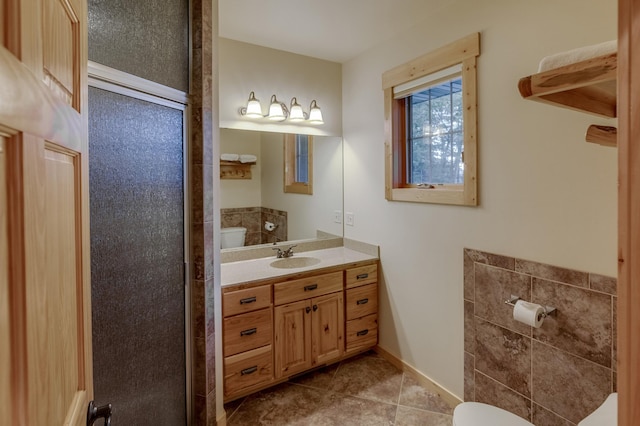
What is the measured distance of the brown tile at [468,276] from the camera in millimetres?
1970

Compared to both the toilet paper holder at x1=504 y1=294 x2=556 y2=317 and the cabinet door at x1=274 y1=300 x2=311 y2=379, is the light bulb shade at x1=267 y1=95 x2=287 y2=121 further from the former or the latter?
the toilet paper holder at x1=504 y1=294 x2=556 y2=317

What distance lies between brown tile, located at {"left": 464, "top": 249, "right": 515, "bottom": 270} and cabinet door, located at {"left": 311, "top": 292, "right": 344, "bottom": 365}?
1030 mm

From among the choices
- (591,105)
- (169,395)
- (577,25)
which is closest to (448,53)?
(577,25)

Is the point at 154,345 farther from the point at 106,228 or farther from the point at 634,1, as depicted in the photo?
the point at 634,1

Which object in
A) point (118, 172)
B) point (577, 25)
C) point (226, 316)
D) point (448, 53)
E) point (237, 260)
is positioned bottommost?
point (226, 316)

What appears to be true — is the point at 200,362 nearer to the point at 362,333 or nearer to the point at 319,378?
the point at 319,378

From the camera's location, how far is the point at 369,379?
96.6 inches

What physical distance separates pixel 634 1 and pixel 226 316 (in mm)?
2130

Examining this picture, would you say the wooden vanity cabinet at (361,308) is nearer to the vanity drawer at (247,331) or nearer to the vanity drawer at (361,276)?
the vanity drawer at (361,276)

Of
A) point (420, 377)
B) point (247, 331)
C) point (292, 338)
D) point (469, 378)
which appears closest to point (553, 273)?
point (469, 378)

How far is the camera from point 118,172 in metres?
1.30

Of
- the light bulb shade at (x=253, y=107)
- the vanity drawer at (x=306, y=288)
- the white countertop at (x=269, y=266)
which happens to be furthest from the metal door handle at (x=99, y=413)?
the light bulb shade at (x=253, y=107)

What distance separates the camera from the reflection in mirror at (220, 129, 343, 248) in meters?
2.69

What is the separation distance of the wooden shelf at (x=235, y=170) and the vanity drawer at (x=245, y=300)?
0.99 metres
